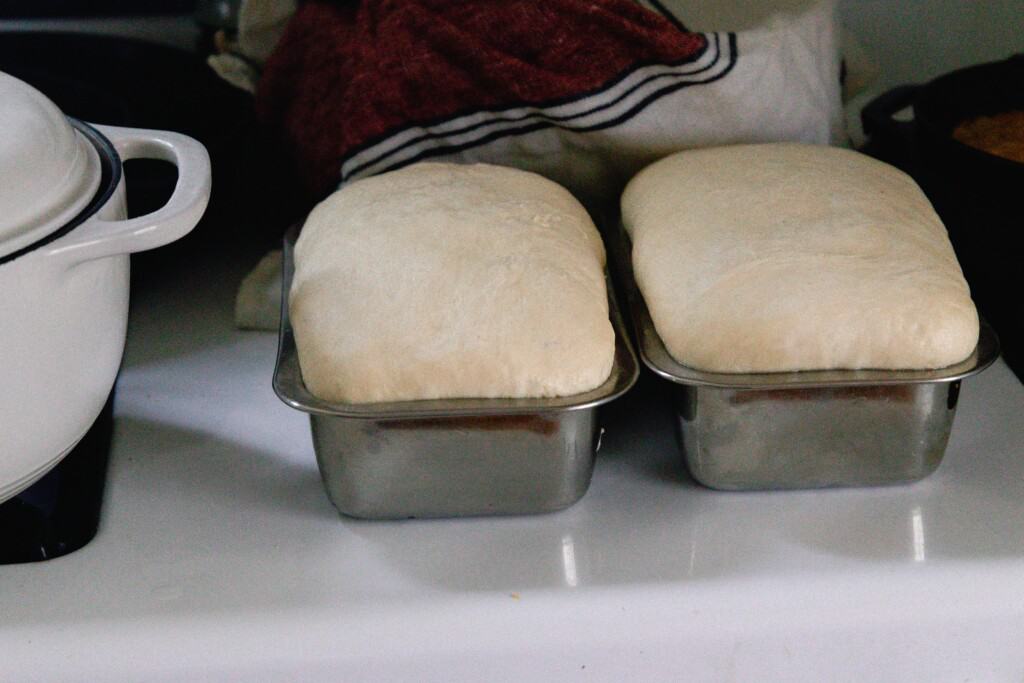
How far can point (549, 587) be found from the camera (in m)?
0.54

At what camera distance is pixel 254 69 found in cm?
89

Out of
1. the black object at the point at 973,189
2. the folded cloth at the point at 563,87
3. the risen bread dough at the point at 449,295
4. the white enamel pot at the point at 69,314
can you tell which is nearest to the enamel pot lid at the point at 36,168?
the white enamel pot at the point at 69,314

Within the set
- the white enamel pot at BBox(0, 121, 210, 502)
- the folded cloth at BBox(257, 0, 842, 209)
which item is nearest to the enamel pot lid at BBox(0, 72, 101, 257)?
the white enamel pot at BBox(0, 121, 210, 502)

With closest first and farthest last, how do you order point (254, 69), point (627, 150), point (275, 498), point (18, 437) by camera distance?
point (18, 437) < point (275, 498) < point (627, 150) < point (254, 69)

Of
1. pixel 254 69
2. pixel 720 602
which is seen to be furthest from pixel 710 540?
pixel 254 69

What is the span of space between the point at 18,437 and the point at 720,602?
35 cm

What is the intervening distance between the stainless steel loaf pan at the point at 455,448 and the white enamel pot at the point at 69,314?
90mm

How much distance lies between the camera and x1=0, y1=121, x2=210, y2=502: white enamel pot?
481 mm

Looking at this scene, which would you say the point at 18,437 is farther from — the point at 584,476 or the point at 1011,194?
the point at 1011,194

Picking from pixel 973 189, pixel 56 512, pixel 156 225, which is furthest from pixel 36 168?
pixel 973 189

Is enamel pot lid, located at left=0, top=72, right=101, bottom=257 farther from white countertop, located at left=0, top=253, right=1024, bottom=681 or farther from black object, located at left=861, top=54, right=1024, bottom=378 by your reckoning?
black object, located at left=861, top=54, right=1024, bottom=378

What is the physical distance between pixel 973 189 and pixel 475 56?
33 cm

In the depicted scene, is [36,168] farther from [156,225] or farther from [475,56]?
[475,56]

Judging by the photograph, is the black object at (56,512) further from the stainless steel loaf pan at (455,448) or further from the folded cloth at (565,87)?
the folded cloth at (565,87)
